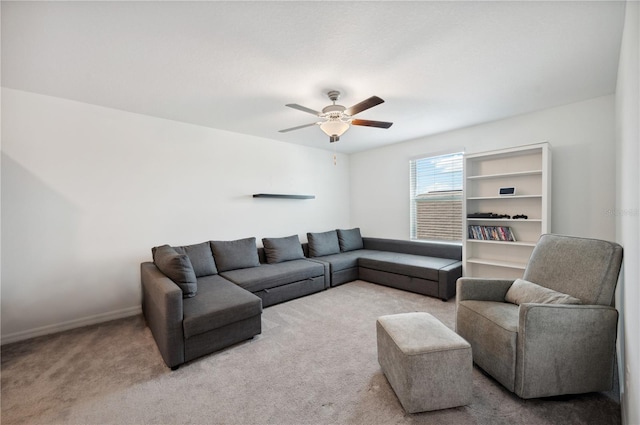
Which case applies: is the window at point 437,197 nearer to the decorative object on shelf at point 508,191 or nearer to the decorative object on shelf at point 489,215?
the decorative object on shelf at point 489,215

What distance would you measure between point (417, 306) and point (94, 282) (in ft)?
12.9

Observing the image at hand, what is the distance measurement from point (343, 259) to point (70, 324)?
358cm

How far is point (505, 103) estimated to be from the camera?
314 cm

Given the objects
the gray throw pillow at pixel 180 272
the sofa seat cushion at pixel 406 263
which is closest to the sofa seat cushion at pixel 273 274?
the gray throw pillow at pixel 180 272

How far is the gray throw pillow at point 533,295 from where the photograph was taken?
6.11ft

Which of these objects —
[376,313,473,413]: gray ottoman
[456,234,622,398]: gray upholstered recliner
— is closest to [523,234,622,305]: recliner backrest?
[456,234,622,398]: gray upholstered recliner

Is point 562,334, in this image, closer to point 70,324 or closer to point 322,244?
point 322,244

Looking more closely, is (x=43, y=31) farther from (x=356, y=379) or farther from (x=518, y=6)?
(x=356, y=379)

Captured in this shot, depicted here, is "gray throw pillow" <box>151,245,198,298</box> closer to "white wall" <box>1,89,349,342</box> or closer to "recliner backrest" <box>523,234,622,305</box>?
"white wall" <box>1,89,349,342</box>

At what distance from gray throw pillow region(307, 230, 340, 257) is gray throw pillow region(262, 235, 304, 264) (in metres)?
0.33

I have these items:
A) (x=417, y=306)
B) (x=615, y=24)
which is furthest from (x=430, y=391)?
(x=615, y=24)

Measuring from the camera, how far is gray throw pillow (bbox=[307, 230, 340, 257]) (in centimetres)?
477

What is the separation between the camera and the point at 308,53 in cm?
205

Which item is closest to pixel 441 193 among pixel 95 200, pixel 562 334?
pixel 562 334
